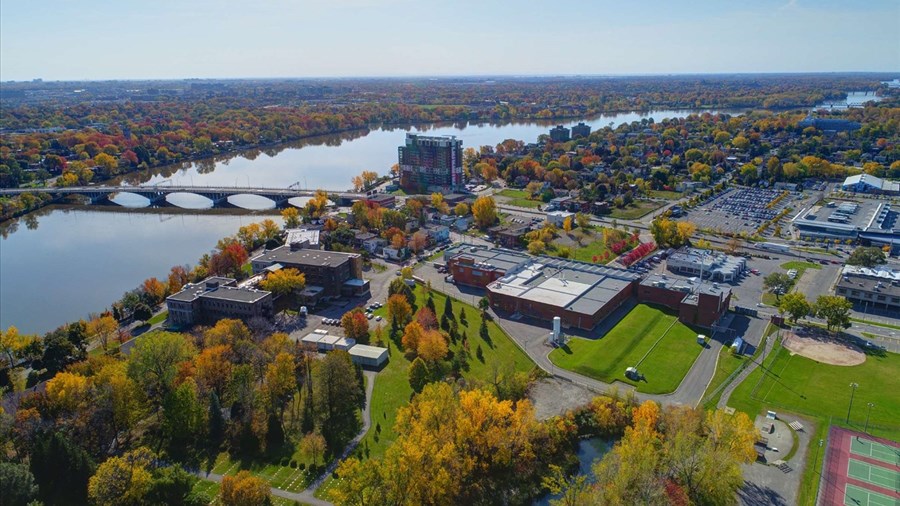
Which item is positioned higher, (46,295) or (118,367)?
(118,367)

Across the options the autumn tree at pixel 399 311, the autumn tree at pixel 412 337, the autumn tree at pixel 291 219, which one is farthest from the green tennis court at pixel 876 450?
the autumn tree at pixel 291 219

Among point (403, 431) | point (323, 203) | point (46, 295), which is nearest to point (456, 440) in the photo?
point (403, 431)

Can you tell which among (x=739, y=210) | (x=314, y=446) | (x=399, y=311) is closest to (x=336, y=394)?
(x=314, y=446)

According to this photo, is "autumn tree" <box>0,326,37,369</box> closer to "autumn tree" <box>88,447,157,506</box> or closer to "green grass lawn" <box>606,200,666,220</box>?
"autumn tree" <box>88,447,157,506</box>

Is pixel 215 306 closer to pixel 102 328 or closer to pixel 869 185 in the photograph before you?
pixel 102 328

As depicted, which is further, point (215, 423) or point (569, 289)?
point (569, 289)

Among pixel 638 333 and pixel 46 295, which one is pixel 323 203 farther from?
pixel 638 333
